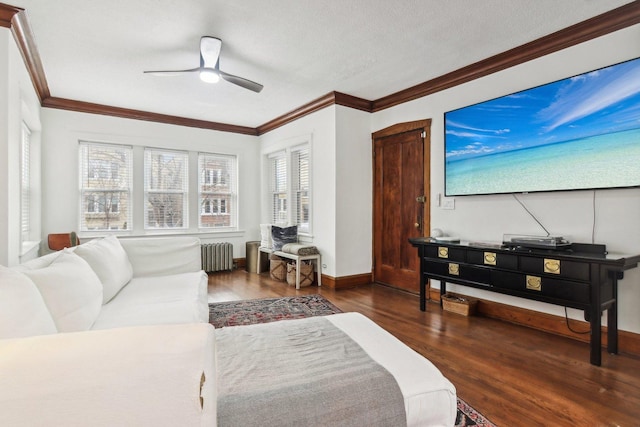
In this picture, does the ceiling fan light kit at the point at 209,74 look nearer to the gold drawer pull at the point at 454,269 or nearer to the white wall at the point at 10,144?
the white wall at the point at 10,144

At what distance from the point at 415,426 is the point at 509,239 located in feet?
8.21

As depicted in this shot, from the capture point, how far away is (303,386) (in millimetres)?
1069

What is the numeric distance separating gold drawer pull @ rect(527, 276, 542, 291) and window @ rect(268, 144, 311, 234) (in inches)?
121

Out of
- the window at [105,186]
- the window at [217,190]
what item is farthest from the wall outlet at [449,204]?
the window at [105,186]

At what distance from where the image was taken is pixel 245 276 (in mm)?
5367

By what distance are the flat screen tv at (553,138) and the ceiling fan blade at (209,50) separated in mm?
2540

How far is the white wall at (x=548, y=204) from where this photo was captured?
8.18 ft

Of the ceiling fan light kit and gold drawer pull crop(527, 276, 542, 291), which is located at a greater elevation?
the ceiling fan light kit

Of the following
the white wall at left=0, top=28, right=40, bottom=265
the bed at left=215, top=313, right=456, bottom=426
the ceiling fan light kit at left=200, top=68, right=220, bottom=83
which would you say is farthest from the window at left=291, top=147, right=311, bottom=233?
the bed at left=215, top=313, right=456, bottom=426

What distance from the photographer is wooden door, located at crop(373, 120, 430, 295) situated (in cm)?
408

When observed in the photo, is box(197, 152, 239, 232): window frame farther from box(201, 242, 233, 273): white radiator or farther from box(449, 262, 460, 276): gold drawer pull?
box(449, 262, 460, 276): gold drawer pull

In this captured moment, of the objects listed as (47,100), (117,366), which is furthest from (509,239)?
(47,100)

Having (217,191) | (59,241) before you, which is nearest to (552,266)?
(217,191)

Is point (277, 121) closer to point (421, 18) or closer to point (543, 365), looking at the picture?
point (421, 18)
